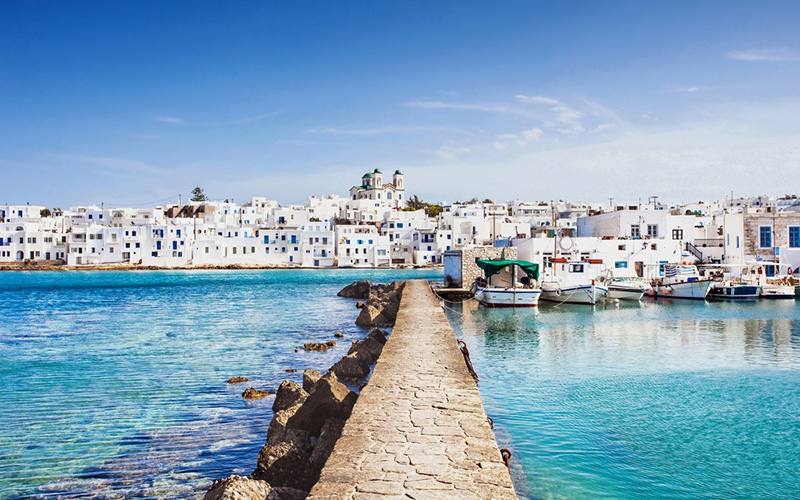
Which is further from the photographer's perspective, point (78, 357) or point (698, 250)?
point (698, 250)

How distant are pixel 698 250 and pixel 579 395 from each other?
4115 cm

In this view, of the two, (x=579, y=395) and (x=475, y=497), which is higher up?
(x=475, y=497)

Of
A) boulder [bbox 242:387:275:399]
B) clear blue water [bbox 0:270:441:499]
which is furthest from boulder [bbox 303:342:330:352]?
boulder [bbox 242:387:275:399]

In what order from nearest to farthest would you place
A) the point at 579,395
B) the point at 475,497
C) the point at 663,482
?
the point at 475,497 < the point at 663,482 < the point at 579,395

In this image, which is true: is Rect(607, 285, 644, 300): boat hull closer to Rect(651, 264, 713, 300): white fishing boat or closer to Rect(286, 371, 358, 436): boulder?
Rect(651, 264, 713, 300): white fishing boat

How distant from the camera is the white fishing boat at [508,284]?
1260 inches

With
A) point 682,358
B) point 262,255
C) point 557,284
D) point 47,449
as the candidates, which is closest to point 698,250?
point 557,284

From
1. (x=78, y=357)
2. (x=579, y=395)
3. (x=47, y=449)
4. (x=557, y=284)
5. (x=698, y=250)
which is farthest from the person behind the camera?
(x=698, y=250)

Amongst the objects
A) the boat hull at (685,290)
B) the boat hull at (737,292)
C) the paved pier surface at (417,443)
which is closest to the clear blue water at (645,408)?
the paved pier surface at (417,443)

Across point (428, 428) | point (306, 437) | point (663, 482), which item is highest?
point (428, 428)

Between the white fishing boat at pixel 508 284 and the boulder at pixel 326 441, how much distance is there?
78.0 ft

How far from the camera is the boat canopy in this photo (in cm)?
3425

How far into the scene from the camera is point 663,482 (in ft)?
28.3

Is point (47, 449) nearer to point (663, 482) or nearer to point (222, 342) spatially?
point (663, 482)
